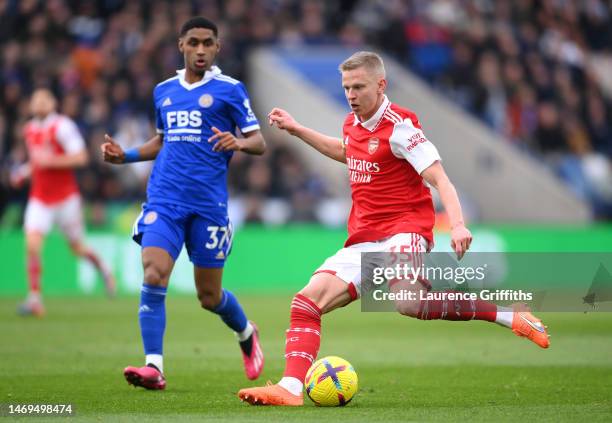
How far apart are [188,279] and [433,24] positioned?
1021 cm

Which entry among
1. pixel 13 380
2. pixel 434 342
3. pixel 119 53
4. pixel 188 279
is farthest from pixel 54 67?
pixel 13 380

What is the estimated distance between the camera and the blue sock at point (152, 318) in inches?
327

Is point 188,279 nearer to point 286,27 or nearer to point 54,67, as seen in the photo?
point 54,67

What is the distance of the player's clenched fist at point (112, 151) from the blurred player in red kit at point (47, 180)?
6374 millimetres

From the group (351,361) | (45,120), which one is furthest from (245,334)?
(45,120)

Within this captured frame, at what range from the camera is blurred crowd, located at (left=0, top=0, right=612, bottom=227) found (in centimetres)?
2100

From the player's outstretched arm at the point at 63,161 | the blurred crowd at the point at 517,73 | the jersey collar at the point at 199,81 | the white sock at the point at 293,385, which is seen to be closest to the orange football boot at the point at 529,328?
the white sock at the point at 293,385

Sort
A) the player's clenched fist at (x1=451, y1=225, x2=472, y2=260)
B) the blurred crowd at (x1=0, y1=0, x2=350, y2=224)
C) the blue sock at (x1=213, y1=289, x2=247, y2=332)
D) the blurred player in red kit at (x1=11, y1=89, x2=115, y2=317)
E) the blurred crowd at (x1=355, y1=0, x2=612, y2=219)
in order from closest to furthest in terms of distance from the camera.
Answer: the player's clenched fist at (x1=451, y1=225, x2=472, y2=260) → the blue sock at (x1=213, y1=289, x2=247, y2=332) → the blurred player in red kit at (x1=11, y1=89, x2=115, y2=317) → the blurred crowd at (x1=0, y1=0, x2=350, y2=224) → the blurred crowd at (x1=355, y1=0, x2=612, y2=219)

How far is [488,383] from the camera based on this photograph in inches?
341

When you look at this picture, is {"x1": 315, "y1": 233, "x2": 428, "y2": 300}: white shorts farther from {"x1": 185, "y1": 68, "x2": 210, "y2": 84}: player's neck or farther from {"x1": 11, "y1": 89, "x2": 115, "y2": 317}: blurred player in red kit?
{"x1": 11, "y1": 89, "x2": 115, "y2": 317}: blurred player in red kit

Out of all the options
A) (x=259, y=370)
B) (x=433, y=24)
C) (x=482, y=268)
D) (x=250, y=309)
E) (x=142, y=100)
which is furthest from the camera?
(x=433, y=24)

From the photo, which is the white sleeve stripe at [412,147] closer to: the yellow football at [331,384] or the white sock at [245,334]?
the yellow football at [331,384]

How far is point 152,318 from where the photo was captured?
27.5 ft

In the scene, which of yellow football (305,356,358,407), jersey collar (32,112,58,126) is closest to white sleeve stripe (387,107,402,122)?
yellow football (305,356,358,407)
